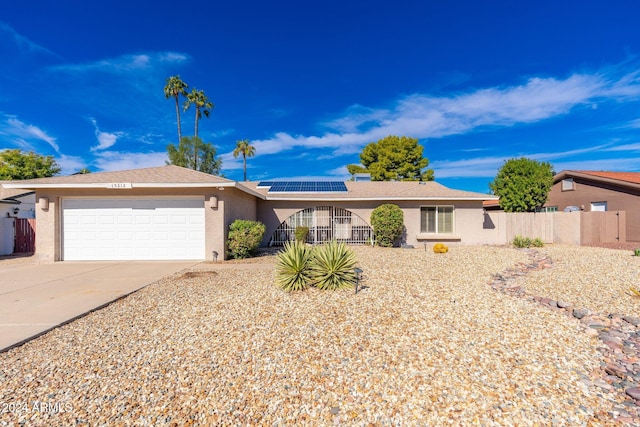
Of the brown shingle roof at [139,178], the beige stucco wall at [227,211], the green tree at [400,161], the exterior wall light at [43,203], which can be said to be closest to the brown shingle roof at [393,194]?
the beige stucco wall at [227,211]

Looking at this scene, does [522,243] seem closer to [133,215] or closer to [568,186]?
[568,186]

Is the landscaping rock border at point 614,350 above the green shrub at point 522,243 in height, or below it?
below

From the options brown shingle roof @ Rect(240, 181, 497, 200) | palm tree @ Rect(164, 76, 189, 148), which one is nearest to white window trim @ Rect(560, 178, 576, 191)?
brown shingle roof @ Rect(240, 181, 497, 200)

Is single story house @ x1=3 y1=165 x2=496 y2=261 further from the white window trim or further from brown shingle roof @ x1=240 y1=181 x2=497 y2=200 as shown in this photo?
the white window trim

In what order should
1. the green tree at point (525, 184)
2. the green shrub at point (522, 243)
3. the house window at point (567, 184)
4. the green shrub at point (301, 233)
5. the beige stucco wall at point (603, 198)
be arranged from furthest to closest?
the house window at point (567, 184)
the green tree at point (525, 184)
the beige stucco wall at point (603, 198)
the green shrub at point (301, 233)
the green shrub at point (522, 243)

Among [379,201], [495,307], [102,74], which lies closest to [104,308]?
[495,307]

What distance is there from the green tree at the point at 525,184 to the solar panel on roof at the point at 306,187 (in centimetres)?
1214

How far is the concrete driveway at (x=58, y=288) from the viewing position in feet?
14.6

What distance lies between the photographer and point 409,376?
3.01 m

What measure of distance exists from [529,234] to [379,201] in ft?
27.7

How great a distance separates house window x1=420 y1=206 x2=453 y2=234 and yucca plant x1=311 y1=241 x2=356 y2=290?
9775 mm

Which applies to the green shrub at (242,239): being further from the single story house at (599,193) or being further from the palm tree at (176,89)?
the palm tree at (176,89)

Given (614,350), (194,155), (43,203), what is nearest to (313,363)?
(614,350)

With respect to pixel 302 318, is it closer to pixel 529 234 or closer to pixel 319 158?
pixel 529 234
